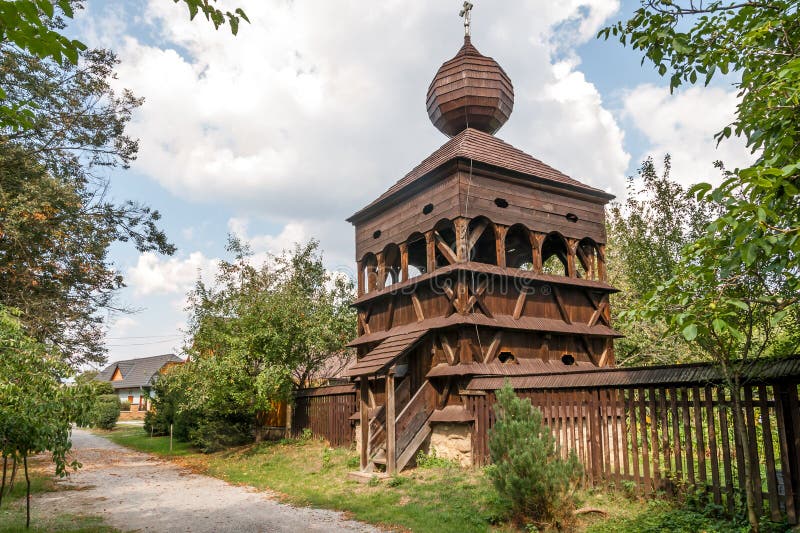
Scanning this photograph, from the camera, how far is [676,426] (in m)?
8.41

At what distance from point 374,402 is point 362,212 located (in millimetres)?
5559

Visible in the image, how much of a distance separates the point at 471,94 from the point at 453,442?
9633 mm

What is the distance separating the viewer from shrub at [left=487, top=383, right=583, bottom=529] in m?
7.50

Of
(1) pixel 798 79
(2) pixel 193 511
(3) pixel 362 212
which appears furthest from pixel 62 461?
(3) pixel 362 212

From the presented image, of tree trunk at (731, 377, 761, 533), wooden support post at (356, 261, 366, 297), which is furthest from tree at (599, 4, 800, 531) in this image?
wooden support post at (356, 261, 366, 297)

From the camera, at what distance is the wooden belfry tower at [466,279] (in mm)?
13344

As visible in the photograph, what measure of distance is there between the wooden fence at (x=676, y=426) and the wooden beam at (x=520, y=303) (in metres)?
2.72

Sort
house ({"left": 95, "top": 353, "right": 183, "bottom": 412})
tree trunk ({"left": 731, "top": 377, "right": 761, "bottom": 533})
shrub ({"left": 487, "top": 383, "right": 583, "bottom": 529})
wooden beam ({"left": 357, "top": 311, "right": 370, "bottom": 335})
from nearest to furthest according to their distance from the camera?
tree trunk ({"left": 731, "top": 377, "right": 761, "bottom": 533}), shrub ({"left": 487, "top": 383, "right": 583, "bottom": 529}), wooden beam ({"left": 357, "top": 311, "right": 370, "bottom": 335}), house ({"left": 95, "top": 353, "right": 183, "bottom": 412})

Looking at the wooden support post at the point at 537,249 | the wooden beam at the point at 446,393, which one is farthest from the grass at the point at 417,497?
the wooden support post at the point at 537,249

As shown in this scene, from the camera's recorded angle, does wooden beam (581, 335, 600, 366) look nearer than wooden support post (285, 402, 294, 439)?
Yes

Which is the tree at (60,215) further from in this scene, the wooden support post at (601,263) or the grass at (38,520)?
the wooden support post at (601,263)

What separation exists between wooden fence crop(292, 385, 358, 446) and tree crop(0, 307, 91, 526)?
935cm

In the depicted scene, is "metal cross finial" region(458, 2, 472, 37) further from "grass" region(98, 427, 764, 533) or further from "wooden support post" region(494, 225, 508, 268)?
"grass" region(98, 427, 764, 533)

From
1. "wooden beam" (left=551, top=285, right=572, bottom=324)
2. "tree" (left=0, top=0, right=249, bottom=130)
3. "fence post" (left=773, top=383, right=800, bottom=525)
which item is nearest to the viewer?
"tree" (left=0, top=0, right=249, bottom=130)
